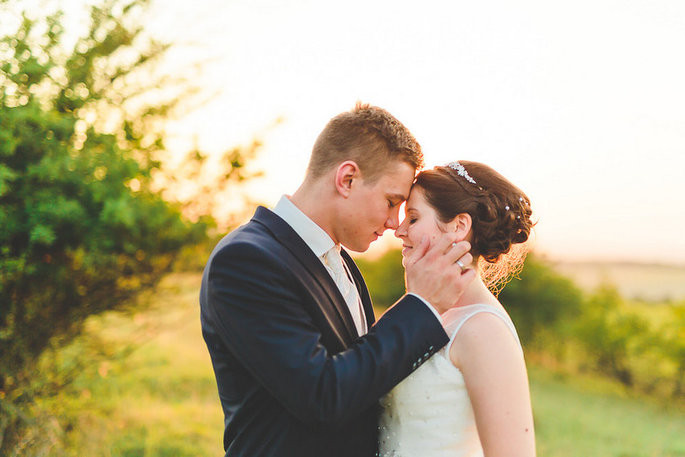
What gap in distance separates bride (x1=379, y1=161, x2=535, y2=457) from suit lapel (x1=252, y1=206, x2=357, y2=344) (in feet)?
1.42

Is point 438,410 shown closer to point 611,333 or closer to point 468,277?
point 468,277

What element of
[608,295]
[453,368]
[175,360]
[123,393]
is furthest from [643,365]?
[453,368]

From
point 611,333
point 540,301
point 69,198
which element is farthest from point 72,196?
point 540,301

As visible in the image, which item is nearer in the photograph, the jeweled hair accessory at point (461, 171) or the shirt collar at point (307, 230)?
→ the shirt collar at point (307, 230)

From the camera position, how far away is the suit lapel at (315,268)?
234 cm

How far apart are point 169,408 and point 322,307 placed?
541cm

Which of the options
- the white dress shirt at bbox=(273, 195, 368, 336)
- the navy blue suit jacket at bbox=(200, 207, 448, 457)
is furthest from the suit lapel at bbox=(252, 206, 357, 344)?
the white dress shirt at bbox=(273, 195, 368, 336)

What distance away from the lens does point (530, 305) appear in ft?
51.6

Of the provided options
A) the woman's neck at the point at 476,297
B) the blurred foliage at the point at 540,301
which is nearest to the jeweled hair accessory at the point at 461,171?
the woman's neck at the point at 476,297

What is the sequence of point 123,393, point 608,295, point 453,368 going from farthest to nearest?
point 608,295, point 123,393, point 453,368

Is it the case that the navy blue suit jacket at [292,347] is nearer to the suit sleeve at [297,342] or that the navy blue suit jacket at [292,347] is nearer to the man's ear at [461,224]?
the suit sleeve at [297,342]

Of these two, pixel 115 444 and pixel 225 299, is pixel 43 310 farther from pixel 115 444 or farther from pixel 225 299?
pixel 225 299

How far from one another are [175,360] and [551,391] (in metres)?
8.36

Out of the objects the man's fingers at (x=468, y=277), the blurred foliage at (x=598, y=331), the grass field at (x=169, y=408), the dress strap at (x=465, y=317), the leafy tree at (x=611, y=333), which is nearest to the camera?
the man's fingers at (x=468, y=277)
